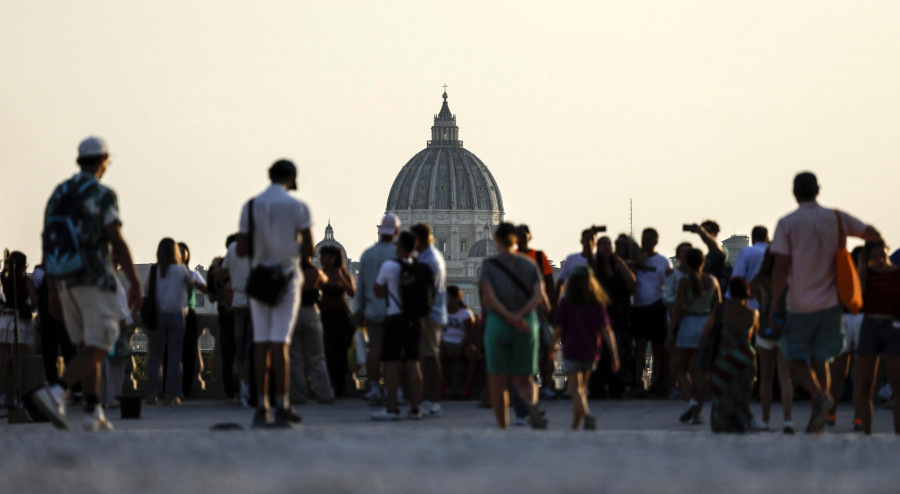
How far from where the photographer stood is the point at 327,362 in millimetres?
15062

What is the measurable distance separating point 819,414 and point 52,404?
3956 mm

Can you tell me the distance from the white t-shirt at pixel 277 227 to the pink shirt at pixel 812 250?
101 inches

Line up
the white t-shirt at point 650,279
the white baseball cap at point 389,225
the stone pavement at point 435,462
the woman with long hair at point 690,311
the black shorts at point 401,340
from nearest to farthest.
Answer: the stone pavement at point 435,462, the black shorts at point 401,340, the woman with long hair at point 690,311, the white baseball cap at point 389,225, the white t-shirt at point 650,279

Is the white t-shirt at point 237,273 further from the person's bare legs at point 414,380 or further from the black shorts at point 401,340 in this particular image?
the person's bare legs at point 414,380

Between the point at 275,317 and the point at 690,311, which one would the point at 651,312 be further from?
the point at 275,317

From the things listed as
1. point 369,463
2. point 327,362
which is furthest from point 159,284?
point 369,463

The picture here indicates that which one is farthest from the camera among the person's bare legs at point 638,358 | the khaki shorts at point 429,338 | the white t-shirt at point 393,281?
the person's bare legs at point 638,358

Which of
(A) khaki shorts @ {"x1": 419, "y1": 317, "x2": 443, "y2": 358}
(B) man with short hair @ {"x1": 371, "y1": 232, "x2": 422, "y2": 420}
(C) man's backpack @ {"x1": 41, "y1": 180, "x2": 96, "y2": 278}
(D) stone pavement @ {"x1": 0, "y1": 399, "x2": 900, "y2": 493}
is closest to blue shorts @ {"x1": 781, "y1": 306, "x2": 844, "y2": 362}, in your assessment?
(D) stone pavement @ {"x1": 0, "y1": 399, "x2": 900, "y2": 493}

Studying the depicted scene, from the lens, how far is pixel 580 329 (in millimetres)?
10328

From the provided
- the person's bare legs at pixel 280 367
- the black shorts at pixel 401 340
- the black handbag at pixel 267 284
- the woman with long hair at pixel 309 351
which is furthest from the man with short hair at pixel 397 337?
the black handbag at pixel 267 284

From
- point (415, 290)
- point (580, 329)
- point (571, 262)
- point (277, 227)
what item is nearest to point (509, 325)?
point (580, 329)

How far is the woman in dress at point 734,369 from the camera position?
10383 mm

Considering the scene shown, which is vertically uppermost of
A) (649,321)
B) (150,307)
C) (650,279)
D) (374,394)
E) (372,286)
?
(650,279)

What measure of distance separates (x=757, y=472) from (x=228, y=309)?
8.85m
